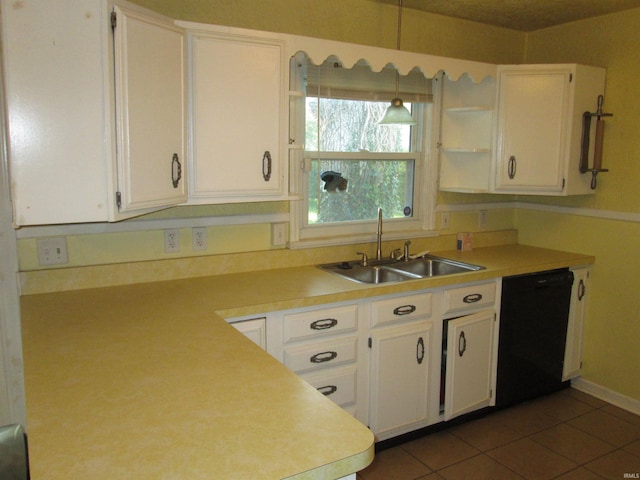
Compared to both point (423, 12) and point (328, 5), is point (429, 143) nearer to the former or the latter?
point (423, 12)

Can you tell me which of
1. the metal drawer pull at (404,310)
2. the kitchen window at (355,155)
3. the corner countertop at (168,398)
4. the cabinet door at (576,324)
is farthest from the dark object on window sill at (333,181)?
the cabinet door at (576,324)

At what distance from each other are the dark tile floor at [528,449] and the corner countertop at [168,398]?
1.07 m

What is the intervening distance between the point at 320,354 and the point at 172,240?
91cm

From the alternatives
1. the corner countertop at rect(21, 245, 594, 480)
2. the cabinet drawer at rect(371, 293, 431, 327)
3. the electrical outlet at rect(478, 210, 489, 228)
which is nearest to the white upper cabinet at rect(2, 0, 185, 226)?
the corner countertop at rect(21, 245, 594, 480)

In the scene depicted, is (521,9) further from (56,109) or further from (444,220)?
(56,109)

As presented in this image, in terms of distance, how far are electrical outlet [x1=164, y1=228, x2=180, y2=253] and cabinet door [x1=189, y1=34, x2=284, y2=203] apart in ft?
1.03

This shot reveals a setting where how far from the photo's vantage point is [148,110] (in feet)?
6.59

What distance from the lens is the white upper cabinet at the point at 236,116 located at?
7.61 ft

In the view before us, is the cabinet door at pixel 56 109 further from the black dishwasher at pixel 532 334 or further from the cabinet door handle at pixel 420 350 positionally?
Answer: the black dishwasher at pixel 532 334

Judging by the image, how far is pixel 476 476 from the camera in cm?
257

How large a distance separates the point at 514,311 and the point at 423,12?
1.87m

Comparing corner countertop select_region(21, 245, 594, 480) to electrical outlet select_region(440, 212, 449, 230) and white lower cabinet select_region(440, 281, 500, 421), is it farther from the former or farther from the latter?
electrical outlet select_region(440, 212, 449, 230)

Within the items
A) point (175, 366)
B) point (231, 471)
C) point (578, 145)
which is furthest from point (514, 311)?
point (231, 471)

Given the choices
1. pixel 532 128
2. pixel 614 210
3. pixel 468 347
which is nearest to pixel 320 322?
pixel 468 347
